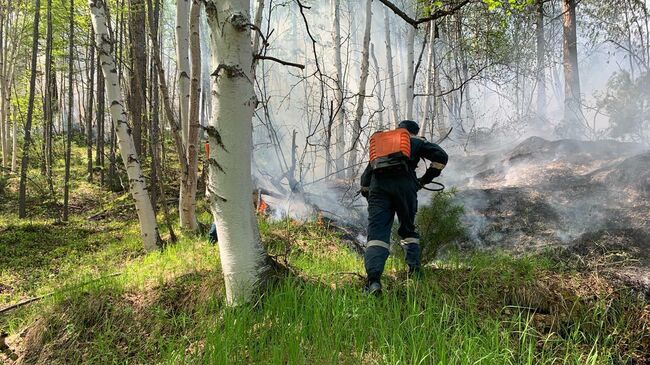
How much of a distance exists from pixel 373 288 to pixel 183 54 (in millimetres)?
5394

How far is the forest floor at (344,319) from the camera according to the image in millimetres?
2299

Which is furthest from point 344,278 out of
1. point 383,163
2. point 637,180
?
point 637,180

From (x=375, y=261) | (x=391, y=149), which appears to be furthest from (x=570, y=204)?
(x=375, y=261)

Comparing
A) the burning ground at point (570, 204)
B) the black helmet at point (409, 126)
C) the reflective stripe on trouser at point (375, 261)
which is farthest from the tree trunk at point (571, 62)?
the reflective stripe on trouser at point (375, 261)

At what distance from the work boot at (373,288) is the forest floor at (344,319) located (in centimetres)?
6

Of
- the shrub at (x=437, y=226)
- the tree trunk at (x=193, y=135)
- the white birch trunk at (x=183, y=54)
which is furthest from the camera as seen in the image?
the white birch trunk at (x=183, y=54)

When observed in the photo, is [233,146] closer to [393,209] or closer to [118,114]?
[393,209]

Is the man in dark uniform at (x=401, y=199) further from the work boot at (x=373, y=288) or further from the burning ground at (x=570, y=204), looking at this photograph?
the burning ground at (x=570, y=204)

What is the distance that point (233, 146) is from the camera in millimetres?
2648

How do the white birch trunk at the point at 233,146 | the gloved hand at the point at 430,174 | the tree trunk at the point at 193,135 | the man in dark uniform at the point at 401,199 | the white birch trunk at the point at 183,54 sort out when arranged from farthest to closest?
the white birch trunk at the point at 183,54 < the tree trunk at the point at 193,135 < the gloved hand at the point at 430,174 < the man in dark uniform at the point at 401,199 < the white birch trunk at the point at 233,146

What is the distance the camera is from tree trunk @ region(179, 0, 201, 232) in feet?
20.3

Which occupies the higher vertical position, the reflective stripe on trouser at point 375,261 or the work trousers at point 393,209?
the work trousers at point 393,209

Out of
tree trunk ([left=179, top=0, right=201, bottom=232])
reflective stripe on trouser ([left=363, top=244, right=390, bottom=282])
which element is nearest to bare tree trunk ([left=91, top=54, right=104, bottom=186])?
tree trunk ([left=179, top=0, right=201, bottom=232])

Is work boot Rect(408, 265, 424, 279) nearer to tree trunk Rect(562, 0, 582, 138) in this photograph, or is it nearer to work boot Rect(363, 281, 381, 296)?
work boot Rect(363, 281, 381, 296)
